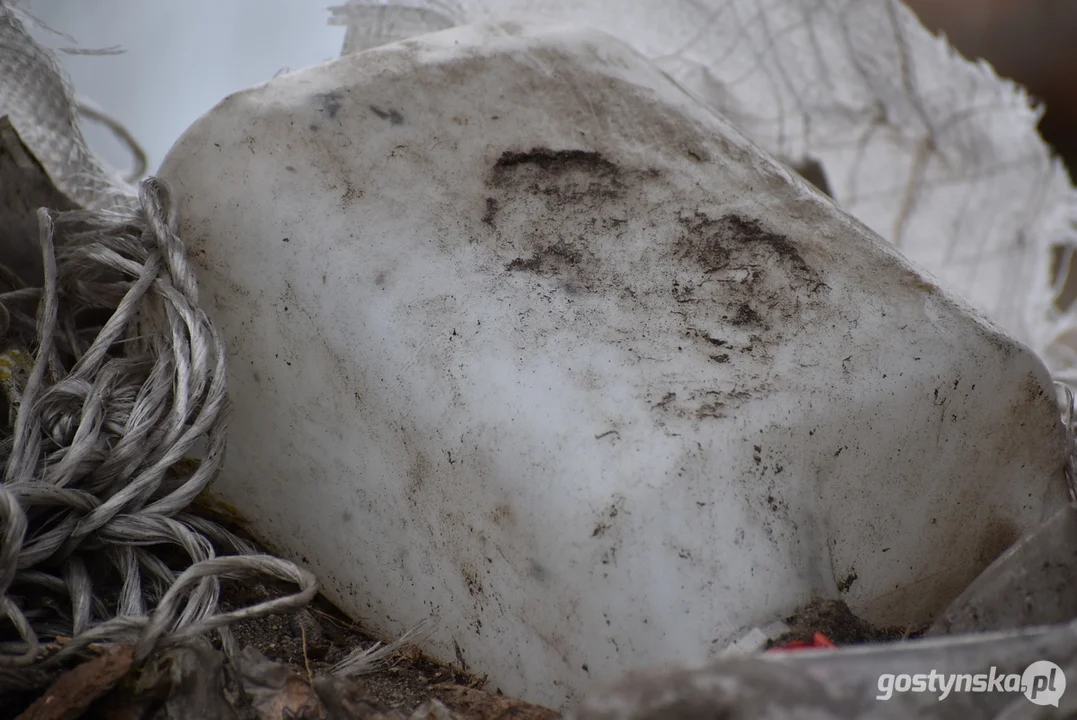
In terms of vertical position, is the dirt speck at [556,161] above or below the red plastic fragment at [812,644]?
above

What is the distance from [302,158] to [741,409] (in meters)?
0.34

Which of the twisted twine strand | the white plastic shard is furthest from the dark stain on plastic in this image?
the twisted twine strand

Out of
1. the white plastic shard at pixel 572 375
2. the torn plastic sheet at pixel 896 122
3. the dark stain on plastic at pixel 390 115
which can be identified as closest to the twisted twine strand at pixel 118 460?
the white plastic shard at pixel 572 375

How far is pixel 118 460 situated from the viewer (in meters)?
0.58

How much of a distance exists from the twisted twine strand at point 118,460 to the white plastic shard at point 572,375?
5cm

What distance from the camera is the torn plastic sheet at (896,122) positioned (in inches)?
49.9

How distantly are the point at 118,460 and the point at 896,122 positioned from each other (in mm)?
1147

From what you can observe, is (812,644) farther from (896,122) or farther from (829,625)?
(896,122)

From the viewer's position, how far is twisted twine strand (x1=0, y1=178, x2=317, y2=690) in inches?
20.5

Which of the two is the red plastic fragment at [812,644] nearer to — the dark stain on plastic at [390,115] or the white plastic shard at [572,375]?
the white plastic shard at [572,375]

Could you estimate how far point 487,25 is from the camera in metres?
0.81

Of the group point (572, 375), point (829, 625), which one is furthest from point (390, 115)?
point (829, 625)

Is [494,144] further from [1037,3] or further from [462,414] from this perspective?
[1037,3]

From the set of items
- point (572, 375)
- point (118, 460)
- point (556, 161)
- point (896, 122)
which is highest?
point (896, 122)
